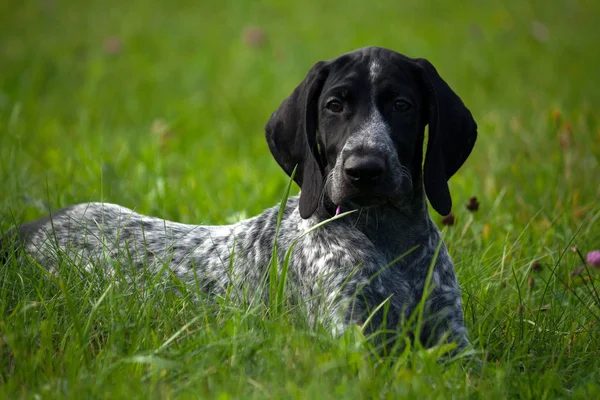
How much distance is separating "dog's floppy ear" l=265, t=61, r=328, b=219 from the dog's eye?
0.43m

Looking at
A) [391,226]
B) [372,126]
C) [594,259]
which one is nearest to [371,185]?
[372,126]

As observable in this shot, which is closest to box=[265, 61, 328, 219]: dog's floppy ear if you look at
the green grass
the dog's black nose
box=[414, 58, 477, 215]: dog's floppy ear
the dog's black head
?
the dog's black head

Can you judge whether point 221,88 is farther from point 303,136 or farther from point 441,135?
point 441,135

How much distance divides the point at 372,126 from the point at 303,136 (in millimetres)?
424

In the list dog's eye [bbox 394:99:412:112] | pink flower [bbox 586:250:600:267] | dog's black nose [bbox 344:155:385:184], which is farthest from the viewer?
pink flower [bbox 586:250:600:267]

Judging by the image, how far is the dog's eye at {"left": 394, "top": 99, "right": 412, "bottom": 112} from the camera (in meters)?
3.81

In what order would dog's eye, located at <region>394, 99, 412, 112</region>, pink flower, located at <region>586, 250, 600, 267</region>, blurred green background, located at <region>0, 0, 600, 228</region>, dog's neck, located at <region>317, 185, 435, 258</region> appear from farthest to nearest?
blurred green background, located at <region>0, 0, 600, 228</region>
pink flower, located at <region>586, 250, 600, 267</region>
dog's neck, located at <region>317, 185, 435, 258</region>
dog's eye, located at <region>394, 99, 412, 112</region>

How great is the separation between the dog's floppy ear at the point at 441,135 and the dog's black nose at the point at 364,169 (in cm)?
48

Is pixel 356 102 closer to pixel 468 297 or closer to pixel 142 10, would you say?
pixel 468 297

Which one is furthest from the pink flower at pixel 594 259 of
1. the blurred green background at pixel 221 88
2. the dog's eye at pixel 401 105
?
the dog's eye at pixel 401 105

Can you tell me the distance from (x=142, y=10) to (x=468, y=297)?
1284 cm

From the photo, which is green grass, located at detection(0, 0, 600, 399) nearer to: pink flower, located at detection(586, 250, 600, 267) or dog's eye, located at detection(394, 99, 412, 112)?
pink flower, located at detection(586, 250, 600, 267)

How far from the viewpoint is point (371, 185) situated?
3.57m

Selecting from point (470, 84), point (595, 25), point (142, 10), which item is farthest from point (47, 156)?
point (595, 25)
